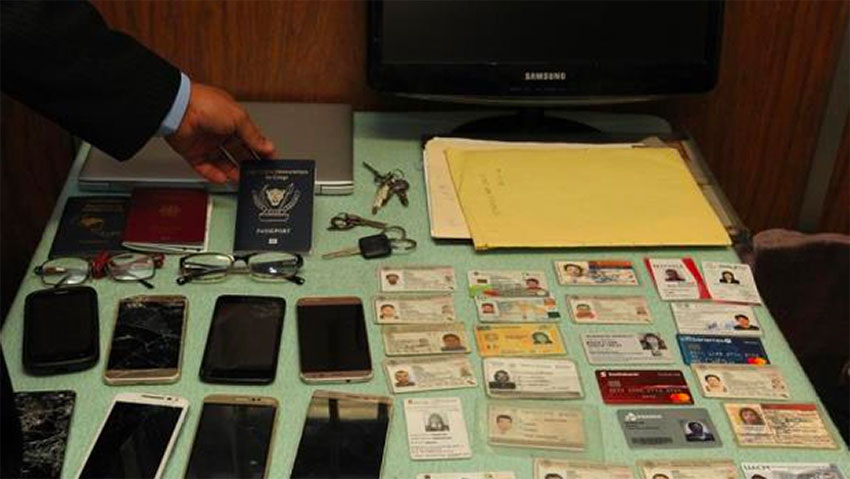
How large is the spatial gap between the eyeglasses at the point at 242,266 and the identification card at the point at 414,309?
101 millimetres

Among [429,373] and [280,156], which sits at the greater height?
[280,156]

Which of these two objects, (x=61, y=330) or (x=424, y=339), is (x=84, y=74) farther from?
(x=424, y=339)

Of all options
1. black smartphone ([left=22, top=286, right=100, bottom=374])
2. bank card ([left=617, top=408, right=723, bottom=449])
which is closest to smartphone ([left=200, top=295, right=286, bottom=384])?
black smartphone ([left=22, top=286, right=100, bottom=374])

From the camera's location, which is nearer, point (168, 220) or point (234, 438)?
point (234, 438)

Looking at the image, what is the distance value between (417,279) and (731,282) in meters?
0.34

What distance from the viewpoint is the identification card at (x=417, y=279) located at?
1.07 metres

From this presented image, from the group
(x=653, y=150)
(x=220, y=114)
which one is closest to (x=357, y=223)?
(x=220, y=114)

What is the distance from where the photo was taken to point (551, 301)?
1058 mm

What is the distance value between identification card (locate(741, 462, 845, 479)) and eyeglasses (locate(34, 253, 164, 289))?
61 cm

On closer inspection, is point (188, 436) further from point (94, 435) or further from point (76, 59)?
point (76, 59)

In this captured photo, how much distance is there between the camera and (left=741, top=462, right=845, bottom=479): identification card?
0.86m

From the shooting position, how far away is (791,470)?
0.86 m

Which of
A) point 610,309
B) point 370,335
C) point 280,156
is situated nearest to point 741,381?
point 610,309

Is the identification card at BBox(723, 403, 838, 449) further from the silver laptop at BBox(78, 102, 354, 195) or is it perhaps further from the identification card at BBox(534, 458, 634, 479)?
the silver laptop at BBox(78, 102, 354, 195)
